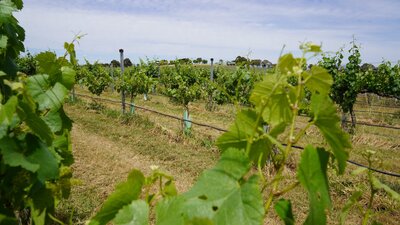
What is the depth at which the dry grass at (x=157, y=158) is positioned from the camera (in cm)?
487

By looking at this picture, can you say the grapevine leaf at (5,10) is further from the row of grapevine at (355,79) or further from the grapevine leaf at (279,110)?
the row of grapevine at (355,79)

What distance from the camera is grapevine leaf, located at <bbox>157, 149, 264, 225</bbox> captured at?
542 millimetres

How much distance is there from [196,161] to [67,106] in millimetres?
8524

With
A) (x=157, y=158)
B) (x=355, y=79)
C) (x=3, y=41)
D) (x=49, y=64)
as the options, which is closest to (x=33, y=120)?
(x=49, y=64)

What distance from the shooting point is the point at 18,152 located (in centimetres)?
75

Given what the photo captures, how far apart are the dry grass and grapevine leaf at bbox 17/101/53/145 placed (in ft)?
8.89

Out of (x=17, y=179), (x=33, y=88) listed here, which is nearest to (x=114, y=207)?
(x=17, y=179)

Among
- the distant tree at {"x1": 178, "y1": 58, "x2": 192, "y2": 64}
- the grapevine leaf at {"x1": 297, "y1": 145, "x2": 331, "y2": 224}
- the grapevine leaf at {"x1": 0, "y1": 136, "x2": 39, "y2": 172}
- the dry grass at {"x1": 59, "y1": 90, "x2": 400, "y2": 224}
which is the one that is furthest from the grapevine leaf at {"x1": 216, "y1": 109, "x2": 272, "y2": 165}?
the distant tree at {"x1": 178, "y1": 58, "x2": 192, "y2": 64}

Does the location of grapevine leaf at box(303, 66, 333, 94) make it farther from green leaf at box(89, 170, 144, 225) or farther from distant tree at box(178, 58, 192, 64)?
distant tree at box(178, 58, 192, 64)

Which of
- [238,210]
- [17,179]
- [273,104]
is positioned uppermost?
[273,104]

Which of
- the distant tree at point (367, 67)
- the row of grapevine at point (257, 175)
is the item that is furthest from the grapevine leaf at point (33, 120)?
the distant tree at point (367, 67)

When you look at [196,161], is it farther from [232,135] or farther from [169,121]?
[232,135]

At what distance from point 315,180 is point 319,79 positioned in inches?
7.3

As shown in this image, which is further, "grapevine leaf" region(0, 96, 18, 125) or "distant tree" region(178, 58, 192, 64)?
Result: "distant tree" region(178, 58, 192, 64)
